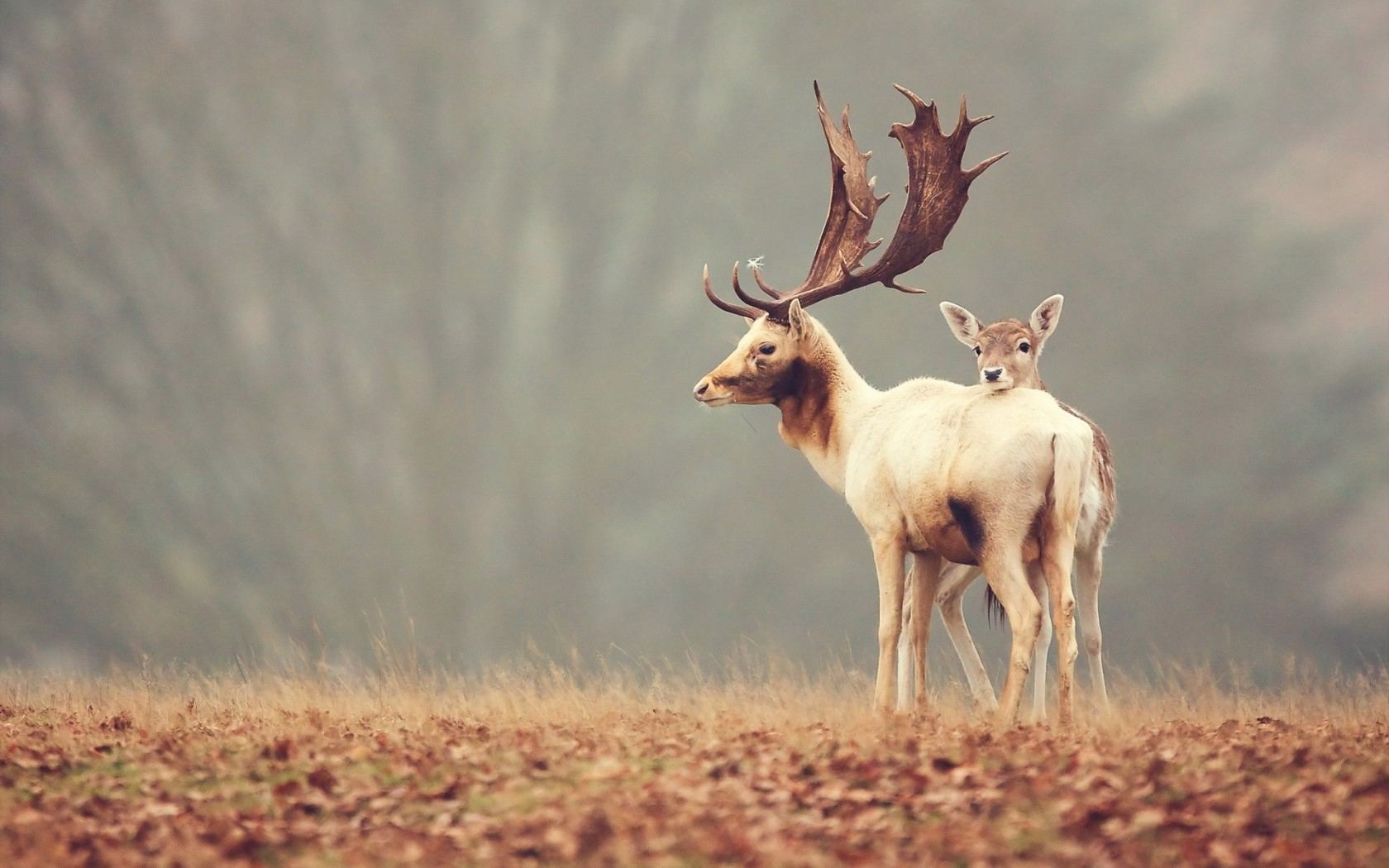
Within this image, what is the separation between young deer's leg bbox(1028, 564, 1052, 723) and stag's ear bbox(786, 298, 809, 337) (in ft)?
9.53

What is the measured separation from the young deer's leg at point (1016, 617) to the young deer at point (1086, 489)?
1.08 meters

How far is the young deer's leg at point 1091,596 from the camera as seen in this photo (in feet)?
36.4

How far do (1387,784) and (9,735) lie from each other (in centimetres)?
956

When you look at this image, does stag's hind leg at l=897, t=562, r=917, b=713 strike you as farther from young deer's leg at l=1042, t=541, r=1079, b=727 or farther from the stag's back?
young deer's leg at l=1042, t=541, r=1079, b=727

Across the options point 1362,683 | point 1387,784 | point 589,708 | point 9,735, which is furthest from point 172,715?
point 1362,683

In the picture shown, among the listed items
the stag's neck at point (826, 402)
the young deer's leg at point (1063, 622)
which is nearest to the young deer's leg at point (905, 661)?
the stag's neck at point (826, 402)

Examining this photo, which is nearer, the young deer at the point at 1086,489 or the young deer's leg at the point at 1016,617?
the young deer's leg at the point at 1016,617

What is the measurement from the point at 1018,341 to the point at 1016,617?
9.25 ft

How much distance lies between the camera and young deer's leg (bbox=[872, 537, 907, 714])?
10.4 m

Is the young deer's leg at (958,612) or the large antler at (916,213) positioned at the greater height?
the large antler at (916,213)


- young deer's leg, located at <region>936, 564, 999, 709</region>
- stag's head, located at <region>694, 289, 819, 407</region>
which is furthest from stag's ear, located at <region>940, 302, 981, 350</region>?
young deer's leg, located at <region>936, 564, 999, 709</region>

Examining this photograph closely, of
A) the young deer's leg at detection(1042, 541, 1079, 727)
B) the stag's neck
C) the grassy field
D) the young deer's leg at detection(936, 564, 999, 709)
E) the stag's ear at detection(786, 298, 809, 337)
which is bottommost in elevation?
the grassy field

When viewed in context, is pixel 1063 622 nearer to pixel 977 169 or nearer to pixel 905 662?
pixel 905 662

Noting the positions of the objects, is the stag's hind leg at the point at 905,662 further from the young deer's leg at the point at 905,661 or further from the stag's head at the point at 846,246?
the stag's head at the point at 846,246
